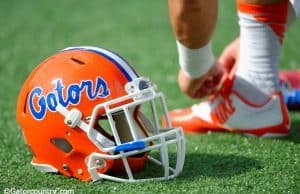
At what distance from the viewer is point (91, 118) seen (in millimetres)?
1649

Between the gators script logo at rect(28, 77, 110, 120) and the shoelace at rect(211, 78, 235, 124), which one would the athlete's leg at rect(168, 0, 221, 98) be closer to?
the shoelace at rect(211, 78, 235, 124)

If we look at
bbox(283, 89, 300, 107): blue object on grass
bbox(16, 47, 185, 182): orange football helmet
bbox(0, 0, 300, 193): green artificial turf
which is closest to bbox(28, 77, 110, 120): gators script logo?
bbox(16, 47, 185, 182): orange football helmet

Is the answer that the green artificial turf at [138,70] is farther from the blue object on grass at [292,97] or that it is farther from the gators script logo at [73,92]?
the gators script logo at [73,92]

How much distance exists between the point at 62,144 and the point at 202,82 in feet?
2.15

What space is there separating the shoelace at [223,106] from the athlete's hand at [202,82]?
4 centimetres

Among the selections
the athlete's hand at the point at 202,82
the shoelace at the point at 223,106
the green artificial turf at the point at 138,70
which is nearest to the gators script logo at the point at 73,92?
the green artificial turf at the point at 138,70

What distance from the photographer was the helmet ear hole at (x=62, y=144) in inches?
68.0

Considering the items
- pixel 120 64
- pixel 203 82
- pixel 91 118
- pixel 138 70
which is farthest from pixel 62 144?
pixel 138 70

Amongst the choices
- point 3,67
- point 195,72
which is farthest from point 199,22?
point 3,67

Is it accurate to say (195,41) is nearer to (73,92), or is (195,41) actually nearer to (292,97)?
(73,92)

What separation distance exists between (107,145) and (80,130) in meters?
0.09

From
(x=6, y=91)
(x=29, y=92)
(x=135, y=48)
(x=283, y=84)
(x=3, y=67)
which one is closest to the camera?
(x=29, y=92)

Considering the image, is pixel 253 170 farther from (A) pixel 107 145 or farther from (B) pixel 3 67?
(B) pixel 3 67

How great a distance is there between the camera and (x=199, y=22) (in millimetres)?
1872
